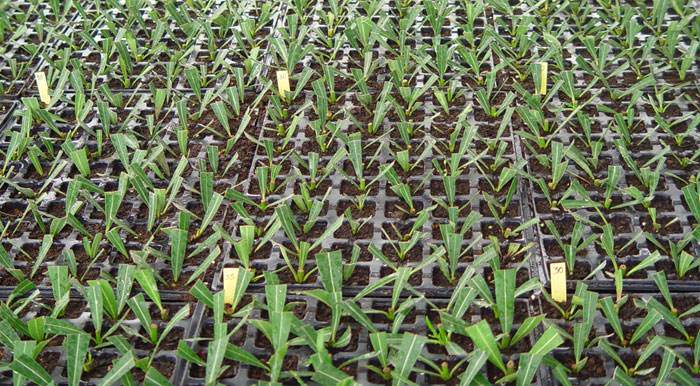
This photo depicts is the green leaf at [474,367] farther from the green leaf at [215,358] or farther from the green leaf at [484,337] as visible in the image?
the green leaf at [215,358]

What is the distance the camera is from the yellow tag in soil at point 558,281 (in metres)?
0.91

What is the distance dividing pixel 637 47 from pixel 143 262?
1017 mm

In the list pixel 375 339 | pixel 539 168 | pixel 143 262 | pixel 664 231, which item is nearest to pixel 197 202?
pixel 143 262

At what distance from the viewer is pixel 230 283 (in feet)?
3.03

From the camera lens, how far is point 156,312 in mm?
937

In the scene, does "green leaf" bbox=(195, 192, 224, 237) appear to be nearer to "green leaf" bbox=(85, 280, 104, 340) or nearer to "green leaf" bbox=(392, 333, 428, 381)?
"green leaf" bbox=(85, 280, 104, 340)

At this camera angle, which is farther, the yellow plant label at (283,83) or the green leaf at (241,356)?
the yellow plant label at (283,83)

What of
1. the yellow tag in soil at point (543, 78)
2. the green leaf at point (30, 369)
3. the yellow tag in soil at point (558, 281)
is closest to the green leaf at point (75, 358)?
the green leaf at point (30, 369)

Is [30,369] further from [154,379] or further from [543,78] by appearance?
[543,78]

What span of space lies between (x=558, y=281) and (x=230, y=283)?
1.38 feet

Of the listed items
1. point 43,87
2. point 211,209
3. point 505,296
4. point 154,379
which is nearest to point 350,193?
point 211,209

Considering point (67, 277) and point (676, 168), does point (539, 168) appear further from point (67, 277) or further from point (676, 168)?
point (67, 277)

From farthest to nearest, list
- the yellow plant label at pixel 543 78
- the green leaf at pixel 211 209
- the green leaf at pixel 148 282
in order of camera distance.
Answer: the yellow plant label at pixel 543 78, the green leaf at pixel 211 209, the green leaf at pixel 148 282

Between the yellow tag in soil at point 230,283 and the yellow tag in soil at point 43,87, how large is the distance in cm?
62
